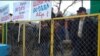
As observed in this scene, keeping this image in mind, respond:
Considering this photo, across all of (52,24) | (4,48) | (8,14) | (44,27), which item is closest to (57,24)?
(52,24)

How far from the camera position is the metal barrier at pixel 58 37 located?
239 inches

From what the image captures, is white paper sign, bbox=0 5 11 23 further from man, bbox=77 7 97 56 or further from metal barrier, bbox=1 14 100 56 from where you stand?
man, bbox=77 7 97 56

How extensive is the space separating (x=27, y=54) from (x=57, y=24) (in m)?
1.84

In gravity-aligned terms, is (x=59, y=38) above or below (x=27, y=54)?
above

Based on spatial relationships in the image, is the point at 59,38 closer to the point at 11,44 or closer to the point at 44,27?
the point at 44,27

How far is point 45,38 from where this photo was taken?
769 cm

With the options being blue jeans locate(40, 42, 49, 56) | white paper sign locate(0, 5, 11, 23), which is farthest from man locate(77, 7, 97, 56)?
white paper sign locate(0, 5, 11, 23)

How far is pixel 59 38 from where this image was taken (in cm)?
709

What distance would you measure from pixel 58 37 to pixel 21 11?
2421 mm

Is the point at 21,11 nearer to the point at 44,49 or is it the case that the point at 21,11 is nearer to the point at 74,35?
the point at 44,49

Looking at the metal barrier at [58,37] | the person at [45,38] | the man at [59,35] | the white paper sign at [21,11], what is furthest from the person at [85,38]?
the white paper sign at [21,11]

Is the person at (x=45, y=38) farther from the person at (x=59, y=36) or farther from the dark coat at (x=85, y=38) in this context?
the dark coat at (x=85, y=38)

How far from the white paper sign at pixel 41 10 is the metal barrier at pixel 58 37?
166 millimetres

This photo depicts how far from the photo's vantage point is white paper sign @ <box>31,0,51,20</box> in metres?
7.41
